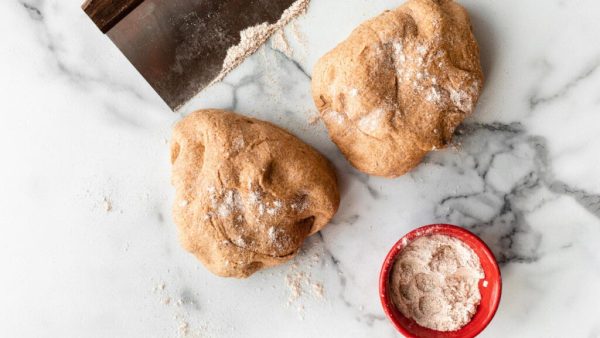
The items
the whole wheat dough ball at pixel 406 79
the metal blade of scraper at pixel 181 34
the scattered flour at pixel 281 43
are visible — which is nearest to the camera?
the whole wheat dough ball at pixel 406 79

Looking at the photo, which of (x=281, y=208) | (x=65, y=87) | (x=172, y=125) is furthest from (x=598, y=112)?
(x=65, y=87)

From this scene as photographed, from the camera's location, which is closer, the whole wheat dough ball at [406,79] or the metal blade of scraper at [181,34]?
the whole wheat dough ball at [406,79]

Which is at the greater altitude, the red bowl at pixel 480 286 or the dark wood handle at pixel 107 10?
the dark wood handle at pixel 107 10

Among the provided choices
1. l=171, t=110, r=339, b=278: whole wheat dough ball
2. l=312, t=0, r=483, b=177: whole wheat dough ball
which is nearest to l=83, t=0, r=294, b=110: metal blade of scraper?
l=171, t=110, r=339, b=278: whole wheat dough ball

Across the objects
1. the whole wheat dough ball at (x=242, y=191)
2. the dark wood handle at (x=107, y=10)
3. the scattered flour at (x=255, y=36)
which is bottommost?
the whole wheat dough ball at (x=242, y=191)

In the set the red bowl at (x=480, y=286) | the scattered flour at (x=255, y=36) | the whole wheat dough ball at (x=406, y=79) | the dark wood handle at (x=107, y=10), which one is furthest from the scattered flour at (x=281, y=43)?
the red bowl at (x=480, y=286)

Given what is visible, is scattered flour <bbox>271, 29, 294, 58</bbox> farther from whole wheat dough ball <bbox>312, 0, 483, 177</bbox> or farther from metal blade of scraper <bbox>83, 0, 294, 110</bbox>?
whole wheat dough ball <bbox>312, 0, 483, 177</bbox>

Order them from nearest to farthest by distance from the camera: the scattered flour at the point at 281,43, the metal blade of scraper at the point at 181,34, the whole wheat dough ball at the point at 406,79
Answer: the whole wheat dough ball at the point at 406,79 < the metal blade of scraper at the point at 181,34 < the scattered flour at the point at 281,43

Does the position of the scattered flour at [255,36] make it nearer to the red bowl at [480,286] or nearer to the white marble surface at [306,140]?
the white marble surface at [306,140]
